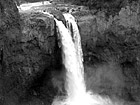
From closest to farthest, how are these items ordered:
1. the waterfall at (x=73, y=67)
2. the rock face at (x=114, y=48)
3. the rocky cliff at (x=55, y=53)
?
the rocky cliff at (x=55, y=53)
the waterfall at (x=73, y=67)
the rock face at (x=114, y=48)

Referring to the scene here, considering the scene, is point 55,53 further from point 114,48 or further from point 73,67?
point 114,48

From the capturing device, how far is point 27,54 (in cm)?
1638

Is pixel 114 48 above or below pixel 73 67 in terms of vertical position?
above

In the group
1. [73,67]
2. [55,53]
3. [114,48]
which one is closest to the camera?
[55,53]

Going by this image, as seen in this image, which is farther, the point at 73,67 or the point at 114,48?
the point at 114,48

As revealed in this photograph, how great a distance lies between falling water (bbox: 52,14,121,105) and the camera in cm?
1780

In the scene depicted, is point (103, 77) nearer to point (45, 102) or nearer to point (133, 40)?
point (133, 40)

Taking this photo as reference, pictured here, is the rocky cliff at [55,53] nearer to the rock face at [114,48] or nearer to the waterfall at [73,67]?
the rock face at [114,48]

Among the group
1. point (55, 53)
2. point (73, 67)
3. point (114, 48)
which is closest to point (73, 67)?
point (73, 67)

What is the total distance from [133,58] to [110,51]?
216 cm

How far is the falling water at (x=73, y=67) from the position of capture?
1780cm

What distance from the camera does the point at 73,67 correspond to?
60.2ft

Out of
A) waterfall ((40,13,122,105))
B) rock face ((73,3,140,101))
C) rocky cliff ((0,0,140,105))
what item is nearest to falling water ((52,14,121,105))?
waterfall ((40,13,122,105))

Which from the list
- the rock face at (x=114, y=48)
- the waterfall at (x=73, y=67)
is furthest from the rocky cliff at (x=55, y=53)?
the waterfall at (x=73, y=67)
